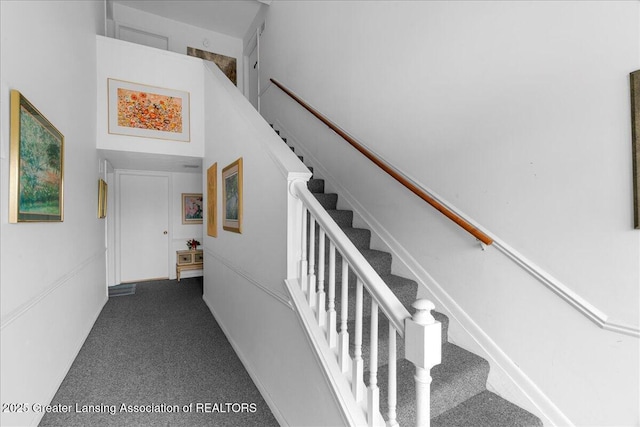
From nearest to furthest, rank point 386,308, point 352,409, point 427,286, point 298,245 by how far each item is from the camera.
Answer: point 386,308
point 352,409
point 298,245
point 427,286

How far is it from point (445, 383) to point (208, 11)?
630 centimetres

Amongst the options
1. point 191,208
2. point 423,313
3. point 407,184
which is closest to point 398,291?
point 407,184

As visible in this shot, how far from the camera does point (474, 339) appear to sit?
1828 mm

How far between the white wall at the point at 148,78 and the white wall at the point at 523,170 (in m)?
2.57

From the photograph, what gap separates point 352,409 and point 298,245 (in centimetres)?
85

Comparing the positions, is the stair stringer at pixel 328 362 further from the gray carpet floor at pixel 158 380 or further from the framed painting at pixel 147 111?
the framed painting at pixel 147 111

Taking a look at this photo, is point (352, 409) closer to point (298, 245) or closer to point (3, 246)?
point (298, 245)

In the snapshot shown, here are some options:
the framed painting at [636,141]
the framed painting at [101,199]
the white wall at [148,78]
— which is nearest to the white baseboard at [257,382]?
the framed painting at [636,141]

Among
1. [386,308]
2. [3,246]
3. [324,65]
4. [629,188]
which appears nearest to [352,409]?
[386,308]

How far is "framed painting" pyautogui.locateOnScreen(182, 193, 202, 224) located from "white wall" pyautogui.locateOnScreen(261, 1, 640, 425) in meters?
4.41

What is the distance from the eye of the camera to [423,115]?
217 centimetres

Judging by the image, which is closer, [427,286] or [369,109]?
[427,286]

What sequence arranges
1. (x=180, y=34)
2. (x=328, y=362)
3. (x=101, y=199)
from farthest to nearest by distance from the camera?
(x=180, y=34) < (x=101, y=199) < (x=328, y=362)

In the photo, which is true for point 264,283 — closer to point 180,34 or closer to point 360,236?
point 360,236
